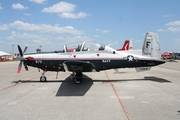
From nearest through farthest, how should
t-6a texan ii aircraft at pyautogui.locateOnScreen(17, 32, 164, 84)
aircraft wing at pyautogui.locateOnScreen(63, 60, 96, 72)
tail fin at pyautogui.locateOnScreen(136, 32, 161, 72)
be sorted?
aircraft wing at pyautogui.locateOnScreen(63, 60, 96, 72) < t-6a texan ii aircraft at pyautogui.locateOnScreen(17, 32, 164, 84) < tail fin at pyautogui.locateOnScreen(136, 32, 161, 72)

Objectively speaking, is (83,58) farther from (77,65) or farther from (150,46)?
(150,46)

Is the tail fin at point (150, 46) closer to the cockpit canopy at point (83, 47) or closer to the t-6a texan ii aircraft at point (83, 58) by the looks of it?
the t-6a texan ii aircraft at point (83, 58)

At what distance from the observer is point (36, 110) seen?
4875mm

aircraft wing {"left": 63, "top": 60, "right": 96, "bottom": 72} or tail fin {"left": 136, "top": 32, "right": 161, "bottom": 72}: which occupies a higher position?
tail fin {"left": 136, "top": 32, "right": 161, "bottom": 72}

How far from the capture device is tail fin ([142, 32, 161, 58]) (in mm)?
10148

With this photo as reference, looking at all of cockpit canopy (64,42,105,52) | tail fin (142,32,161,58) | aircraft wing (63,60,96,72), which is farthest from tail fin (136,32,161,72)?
aircraft wing (63,60,96,72)

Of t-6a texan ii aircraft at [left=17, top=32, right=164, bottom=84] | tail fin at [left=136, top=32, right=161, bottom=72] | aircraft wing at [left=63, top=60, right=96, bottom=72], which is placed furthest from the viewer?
tail fin at [left=136, top=32, right=161, bottom=72]

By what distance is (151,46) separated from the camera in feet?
33.7

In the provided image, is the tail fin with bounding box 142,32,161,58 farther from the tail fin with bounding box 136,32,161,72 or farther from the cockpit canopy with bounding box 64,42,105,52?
the cockpit canopy with bounding box 64,42,105,52

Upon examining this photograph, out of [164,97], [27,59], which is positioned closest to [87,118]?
[164,97]

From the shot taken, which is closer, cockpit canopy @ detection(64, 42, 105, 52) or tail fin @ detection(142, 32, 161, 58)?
cockpit canopy @ detection(64, 42, 105, 52)

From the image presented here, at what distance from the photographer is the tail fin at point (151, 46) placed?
1015cm

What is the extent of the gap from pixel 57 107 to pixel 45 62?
190 inches

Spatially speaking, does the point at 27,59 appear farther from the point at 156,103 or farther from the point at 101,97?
the point at 156,103
